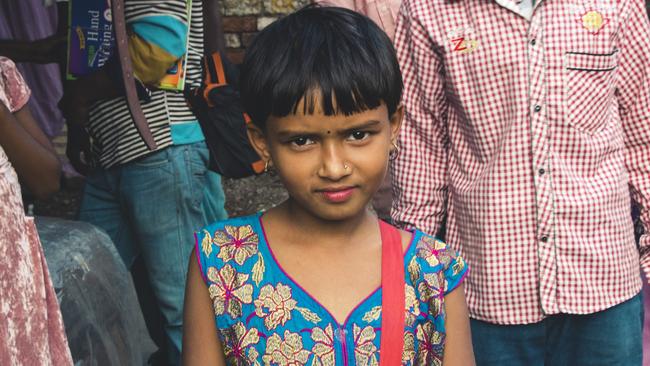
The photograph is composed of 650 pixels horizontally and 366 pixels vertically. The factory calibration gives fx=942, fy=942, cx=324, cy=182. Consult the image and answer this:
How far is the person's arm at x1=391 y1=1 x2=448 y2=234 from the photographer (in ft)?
8.99

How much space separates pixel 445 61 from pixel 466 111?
0.50 ft

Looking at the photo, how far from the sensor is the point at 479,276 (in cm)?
266

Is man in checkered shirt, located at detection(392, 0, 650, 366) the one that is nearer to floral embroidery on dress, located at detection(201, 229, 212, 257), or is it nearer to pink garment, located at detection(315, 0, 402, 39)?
pink garment, located at detection(315, 0, 402, 39)

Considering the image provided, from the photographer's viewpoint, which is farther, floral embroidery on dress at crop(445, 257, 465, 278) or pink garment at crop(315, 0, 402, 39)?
pink garment at crop(315, 0, 402, 39)

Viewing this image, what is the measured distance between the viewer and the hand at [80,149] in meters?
3.51

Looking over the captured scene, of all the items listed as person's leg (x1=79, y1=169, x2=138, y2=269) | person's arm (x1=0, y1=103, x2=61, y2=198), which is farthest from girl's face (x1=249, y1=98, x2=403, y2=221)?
person's leg (x1=79, y1=169, x2=138, y2=269)

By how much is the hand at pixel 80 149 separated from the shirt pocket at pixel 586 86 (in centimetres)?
181

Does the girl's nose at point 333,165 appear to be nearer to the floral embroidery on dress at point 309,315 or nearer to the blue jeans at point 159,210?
the floral embroidery on dress at point 309,315

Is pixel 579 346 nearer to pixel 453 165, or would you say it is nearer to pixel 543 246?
pixel 543 246

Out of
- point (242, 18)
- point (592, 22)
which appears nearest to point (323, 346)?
point (592, 22)

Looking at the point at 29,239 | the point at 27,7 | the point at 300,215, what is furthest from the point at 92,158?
the point at 27,7

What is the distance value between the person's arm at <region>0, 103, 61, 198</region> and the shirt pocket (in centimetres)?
137

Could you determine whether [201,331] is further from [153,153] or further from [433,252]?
[153,153]

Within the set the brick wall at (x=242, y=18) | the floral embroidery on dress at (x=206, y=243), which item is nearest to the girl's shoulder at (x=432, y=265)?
the floral embroidery on dress at (x=206, y=243)
